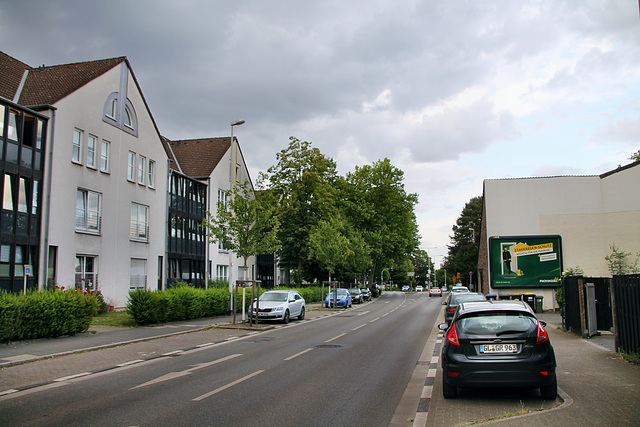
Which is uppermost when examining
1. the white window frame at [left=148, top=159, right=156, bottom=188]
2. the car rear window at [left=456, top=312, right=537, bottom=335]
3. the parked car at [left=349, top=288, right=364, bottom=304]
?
the white window frame at [left=148, top=159, right=156, bottom=188]

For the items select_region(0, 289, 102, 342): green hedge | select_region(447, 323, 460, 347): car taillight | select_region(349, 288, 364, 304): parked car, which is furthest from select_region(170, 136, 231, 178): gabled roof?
select_region(447, 323, 460, 347): car taillight

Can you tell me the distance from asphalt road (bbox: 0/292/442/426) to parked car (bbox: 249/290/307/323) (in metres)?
7.98

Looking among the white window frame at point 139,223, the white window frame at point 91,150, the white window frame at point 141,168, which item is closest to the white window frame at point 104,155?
the white window frame at point 91,150

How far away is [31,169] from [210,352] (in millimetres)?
15755

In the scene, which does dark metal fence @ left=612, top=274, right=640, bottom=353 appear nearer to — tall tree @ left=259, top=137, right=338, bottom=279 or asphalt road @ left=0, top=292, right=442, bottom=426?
asphalt road @ left=0, top=292, right=442, bottom=426

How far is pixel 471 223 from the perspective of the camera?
293ft

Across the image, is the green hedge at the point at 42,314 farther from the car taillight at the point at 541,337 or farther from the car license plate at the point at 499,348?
the car taillight at the point at 541,337

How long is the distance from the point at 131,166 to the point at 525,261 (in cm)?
2551

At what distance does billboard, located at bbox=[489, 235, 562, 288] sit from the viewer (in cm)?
3300

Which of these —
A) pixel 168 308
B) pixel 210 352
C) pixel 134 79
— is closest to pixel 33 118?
pixel 134 79

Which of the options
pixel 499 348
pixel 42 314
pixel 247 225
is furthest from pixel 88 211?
pixel 499 348

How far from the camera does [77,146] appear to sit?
2727 cm

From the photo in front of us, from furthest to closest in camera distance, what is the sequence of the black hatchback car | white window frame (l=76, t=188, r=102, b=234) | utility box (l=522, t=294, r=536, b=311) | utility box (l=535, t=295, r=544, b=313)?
utility box (l=535, t=295, r=544, b=313) → utility box (l=522, t=294, r=536, b=311) → white window frame (l=76, t=188, r=102, b=234) → the black hatchback car

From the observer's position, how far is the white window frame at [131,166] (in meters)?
31.9
